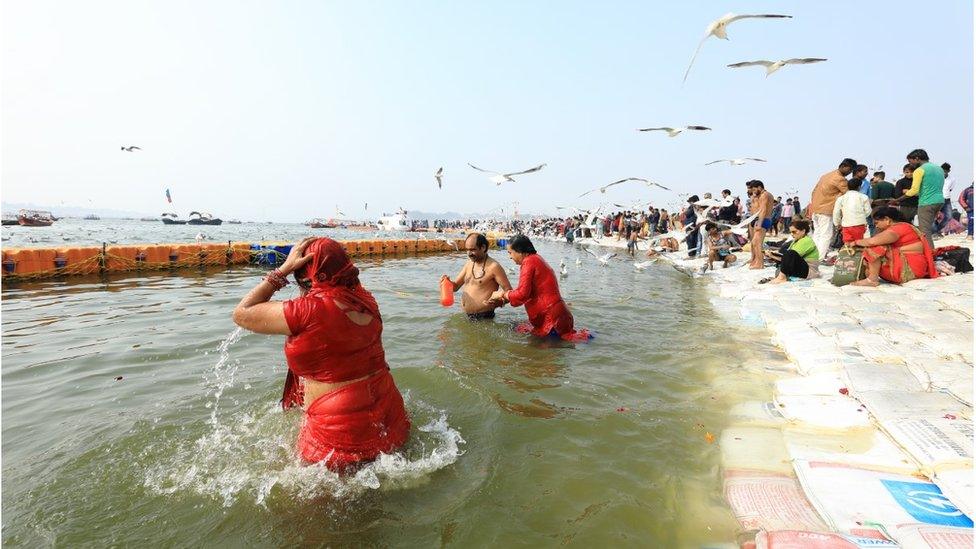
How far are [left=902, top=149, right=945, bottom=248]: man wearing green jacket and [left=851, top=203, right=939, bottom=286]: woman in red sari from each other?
4.90 ft

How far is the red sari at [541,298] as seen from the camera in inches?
234

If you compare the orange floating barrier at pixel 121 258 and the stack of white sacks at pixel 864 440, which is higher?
the orange floating barrier at pixel 121 258

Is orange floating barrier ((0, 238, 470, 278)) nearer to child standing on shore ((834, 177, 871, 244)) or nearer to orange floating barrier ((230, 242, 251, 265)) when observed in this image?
orange floating barrier ((230, 242, 251, 265))

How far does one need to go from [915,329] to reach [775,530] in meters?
4.25

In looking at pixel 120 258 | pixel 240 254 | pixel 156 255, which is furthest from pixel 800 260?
pixel 120 258

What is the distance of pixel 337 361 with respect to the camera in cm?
261

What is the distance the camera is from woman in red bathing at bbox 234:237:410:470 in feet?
8.18

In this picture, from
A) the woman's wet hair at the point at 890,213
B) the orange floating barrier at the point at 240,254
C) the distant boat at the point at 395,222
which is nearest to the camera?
the woman's wet hair at the point at 890,213

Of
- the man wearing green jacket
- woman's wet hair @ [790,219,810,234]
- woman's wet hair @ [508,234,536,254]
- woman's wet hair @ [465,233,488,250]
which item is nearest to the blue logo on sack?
woman's wet hair @ [508,234,536,254]

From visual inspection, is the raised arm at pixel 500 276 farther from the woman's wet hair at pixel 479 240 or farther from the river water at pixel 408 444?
the river water at pixel 408 444

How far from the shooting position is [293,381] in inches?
130

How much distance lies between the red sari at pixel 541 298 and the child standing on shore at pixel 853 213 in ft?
21.1

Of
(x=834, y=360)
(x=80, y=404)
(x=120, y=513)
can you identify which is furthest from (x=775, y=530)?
(x=80, y=404)

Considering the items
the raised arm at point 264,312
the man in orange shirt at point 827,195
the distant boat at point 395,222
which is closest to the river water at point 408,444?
the raised arm at point 264,312
